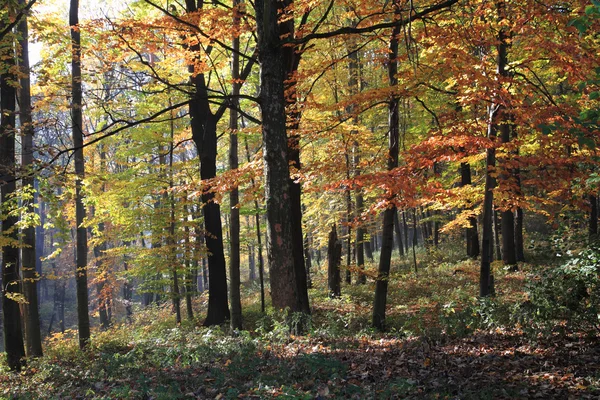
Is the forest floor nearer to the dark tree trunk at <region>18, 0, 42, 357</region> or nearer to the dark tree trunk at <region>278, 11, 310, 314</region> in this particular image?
the dark tree trunk at <region>278, 11, 310, 314</region>

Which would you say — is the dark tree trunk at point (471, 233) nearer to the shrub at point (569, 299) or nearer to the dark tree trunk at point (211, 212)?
the dark tree trunk at point (211, 212)

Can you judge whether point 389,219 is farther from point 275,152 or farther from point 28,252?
point 28,252

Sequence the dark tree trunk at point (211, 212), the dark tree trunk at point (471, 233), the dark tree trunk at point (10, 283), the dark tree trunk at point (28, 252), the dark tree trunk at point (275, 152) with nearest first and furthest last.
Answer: the dark tree trunk at point (275, 152) < the dark tree trunk at point (10, 283) < the dark tree trunk at point (28, 252) < the dark tree trunk at point (211, 212) < the dark tree trunk at point (471, 233)

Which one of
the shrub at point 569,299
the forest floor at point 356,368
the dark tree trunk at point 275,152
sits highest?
the dark tree trunk at point 275,152

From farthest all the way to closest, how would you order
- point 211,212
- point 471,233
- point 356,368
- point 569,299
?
point 471,233
point 211,212
point 569,299
point 356,368

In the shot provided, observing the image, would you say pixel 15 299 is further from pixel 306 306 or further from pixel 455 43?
pixel 455 43

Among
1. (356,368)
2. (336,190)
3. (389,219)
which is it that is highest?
(336,190)

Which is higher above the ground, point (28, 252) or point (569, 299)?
point (28, 252)

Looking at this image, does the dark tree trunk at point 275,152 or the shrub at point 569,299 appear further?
the dark tree trunk at point 275,152

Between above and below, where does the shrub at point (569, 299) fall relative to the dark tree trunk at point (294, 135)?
below

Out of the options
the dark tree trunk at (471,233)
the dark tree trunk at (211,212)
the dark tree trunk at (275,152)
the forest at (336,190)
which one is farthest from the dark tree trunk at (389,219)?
the dark tree trunk at (471,233)

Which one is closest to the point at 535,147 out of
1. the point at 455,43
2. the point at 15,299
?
the point at 455,43

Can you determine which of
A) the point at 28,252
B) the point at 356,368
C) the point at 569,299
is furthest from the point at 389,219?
the point at 28,252

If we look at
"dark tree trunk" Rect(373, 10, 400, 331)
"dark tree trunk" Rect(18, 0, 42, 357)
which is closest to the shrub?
"dark tree trunk" Rect(373, 10, 400, 331)
